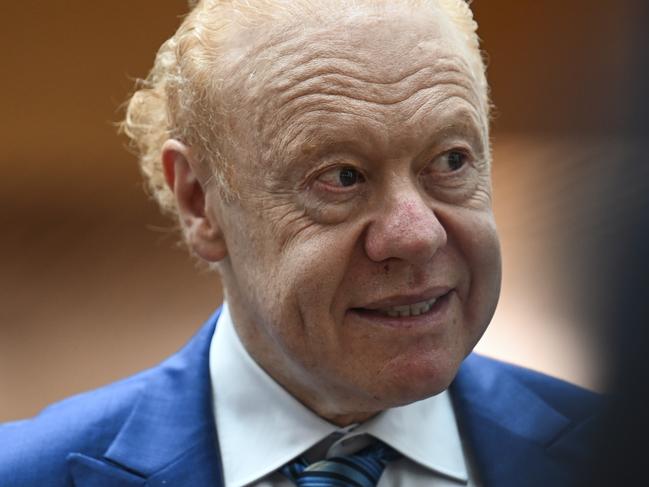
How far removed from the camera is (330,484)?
8.52 ft

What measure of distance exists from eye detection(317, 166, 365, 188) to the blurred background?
34.1 inches

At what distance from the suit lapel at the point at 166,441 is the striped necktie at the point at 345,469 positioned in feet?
0.62

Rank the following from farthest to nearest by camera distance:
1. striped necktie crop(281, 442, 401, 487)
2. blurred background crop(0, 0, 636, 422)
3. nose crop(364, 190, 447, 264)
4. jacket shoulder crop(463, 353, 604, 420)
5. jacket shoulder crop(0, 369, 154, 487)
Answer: blurred background crop(0, 0, 636, 422) → jacket shoulder crop(463, 353, 604, 420) → jacket shoulder crop(0, 369, 154, 487) → striped necktie crop(281, 442, 401, 487) → nose crop(364, 190, 447, 264)

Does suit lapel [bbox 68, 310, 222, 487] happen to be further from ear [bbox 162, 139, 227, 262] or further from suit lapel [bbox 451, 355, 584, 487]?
suit lapel [bbox 451, 355, 584, 487]

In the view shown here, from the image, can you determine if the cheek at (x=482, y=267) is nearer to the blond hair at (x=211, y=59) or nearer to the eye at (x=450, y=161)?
the eye at (x=450, y=161)

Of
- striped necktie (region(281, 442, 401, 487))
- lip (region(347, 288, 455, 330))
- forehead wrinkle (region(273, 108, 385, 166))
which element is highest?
forehead wrinkle (region(273, 108, 385, 166))

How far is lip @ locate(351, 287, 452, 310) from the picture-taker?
2.42 metres

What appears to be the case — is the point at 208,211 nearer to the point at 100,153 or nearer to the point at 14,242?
the point at 100,153

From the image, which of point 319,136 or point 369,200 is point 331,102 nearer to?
point 319,136

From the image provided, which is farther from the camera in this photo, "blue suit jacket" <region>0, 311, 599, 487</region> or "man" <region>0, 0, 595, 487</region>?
"blue suit jacket" <region>0, 311, 599, 487</region>

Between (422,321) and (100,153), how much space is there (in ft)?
16.6

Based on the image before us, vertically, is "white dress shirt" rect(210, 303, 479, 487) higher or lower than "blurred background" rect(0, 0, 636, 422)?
lower

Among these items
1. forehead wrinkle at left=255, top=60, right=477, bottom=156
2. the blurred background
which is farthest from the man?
the blurred background

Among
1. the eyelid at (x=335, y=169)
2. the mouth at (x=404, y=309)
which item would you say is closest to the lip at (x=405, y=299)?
the mouth at (x=404, y=309)
